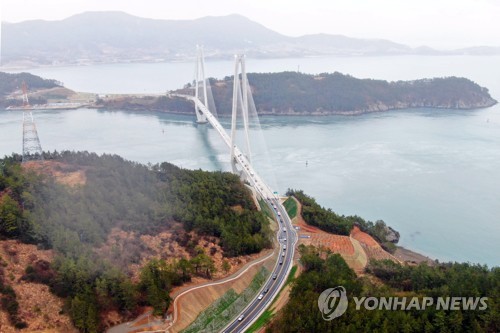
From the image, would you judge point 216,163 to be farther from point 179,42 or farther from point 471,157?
point 179,42

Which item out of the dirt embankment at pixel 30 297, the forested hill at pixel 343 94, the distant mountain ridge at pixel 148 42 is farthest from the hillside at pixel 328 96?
the distant mountain ridge at pixel 148 42

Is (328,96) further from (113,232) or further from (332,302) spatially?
(332,302)

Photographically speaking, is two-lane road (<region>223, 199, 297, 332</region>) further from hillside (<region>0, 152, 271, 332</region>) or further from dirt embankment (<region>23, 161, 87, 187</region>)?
dirt embankment (<region>23, 161, 87, 187</region>)

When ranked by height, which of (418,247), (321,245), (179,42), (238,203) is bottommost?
(418,247)

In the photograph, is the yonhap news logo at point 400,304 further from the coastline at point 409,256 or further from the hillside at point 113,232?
the coastline at point 409,256

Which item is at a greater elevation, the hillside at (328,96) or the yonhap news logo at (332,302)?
the hillside at (328,96)

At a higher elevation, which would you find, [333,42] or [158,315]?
[333,42]

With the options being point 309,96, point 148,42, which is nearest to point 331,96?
point 309,96

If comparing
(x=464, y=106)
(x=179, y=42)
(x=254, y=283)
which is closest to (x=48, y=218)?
(x=254, y=283)
